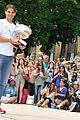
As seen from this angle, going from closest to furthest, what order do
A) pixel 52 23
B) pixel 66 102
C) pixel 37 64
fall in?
pixel 66 102 → pixel 37 64 → pixel 52 23

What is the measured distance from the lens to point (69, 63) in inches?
676

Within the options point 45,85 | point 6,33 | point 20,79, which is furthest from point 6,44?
point 45,85

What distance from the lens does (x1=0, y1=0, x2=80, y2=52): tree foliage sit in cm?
3622

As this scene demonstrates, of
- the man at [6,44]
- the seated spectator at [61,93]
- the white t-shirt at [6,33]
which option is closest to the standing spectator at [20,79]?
the seated spectator at [61,93]

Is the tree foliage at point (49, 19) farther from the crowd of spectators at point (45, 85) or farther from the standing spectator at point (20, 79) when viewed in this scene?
the crowd of spectators at point (45, 85)

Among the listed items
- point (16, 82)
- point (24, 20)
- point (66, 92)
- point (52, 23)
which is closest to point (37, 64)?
point (16, 82)

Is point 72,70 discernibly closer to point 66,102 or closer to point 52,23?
point 66,102

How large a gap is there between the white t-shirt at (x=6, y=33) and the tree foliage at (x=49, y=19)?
26008mm

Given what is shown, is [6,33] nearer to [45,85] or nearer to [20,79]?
[20,79]

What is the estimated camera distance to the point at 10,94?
14.6 meters

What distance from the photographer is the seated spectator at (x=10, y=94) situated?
534 inches

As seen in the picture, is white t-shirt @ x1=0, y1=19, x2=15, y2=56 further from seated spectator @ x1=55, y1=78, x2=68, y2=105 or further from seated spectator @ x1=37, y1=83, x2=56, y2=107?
seated spectator @ x1=55, y1=78, x2=68, y2=105

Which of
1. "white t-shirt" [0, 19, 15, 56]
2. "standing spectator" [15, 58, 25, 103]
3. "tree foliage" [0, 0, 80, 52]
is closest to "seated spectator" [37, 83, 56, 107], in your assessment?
"standing spectator" [15, 58, 25, 103]

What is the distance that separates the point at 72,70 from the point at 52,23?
22718 millimetres
